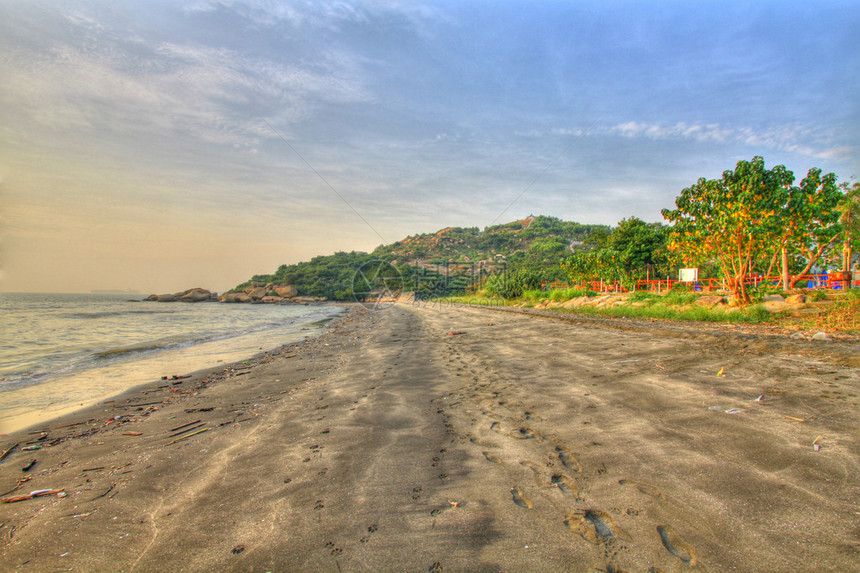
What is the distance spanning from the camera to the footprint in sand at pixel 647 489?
2.98 metres

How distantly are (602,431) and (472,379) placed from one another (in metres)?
3.33

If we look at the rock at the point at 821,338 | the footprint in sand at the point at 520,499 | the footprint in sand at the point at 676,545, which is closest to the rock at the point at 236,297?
the rock at the point at 821,338

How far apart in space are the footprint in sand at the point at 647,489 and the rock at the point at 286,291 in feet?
402

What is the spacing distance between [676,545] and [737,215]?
2093 centimetres

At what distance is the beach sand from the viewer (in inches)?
96.3

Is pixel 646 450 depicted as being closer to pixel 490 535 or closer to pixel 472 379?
pixel 490 535

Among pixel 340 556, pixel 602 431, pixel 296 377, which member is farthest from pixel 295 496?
pixel 296 377

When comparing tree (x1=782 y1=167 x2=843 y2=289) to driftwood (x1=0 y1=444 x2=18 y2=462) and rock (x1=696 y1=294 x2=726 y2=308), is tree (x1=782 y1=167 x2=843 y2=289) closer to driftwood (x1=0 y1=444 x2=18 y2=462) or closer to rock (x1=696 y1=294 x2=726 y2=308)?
rock (x1=696 y1=294 x2=726 y2=308)

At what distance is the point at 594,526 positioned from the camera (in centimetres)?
266

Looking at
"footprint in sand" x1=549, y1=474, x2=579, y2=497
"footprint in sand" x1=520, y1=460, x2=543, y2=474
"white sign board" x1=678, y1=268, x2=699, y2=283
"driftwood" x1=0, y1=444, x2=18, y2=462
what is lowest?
"driftwood" x1=0, y1=444, x2=18, y2=462

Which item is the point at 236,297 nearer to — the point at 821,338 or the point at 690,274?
the point at 690,274

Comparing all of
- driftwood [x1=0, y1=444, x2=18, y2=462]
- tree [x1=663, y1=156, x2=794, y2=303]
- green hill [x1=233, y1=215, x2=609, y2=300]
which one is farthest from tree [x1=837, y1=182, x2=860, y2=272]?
driftwood [x1=0, y1=444, x2=18, y2=462]

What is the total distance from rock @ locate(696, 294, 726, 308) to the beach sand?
48.1 ft

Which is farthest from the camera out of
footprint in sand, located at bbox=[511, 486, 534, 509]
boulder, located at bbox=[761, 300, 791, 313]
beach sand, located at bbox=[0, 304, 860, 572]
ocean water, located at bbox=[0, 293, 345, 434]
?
boulder, located at bbox=[761, 300, 791, 313]
